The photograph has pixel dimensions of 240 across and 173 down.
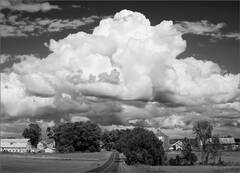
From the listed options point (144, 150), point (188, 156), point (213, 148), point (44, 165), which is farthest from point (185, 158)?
point (44, 165)

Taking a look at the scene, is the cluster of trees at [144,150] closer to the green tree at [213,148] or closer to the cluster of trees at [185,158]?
the cluster of trees at [185,158]

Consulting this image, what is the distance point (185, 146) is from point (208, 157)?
52.2 ft

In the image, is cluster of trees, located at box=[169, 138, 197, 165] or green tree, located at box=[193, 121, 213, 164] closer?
cluster of trees, located at box=[169, 138, 197, 165]

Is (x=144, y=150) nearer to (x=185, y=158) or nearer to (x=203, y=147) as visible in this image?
(x=185, y=158)

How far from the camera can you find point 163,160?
4737 inches

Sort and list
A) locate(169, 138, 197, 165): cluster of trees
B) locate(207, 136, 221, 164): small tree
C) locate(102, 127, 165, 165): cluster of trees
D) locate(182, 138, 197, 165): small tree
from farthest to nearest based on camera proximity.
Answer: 1. locate(207, 136, 221, 164): small tree
2. locate(182, 138, 197, 165): small tree
3. locate(169, 138, 197, 165): cluster of trees
4. locate(102, 127, 165, 165): cluster of trees

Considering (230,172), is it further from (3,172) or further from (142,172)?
(3,172)

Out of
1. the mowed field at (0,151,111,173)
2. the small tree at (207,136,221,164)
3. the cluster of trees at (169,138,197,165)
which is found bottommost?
the mowed field at (0,151,111,173)

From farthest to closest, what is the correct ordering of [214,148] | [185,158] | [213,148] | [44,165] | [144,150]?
1. [214,148]
2. [213,148]
3. [185,158]
4. [144,150]
5. [44,165]

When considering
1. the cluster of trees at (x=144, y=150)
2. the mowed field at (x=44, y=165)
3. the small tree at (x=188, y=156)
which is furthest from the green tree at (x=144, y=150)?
the mowed field at (x=44, y=165)

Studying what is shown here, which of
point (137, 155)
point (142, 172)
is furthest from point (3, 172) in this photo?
point (137, 155)

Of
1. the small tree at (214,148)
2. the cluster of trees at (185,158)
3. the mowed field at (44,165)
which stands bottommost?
the mowed field at (44,165)

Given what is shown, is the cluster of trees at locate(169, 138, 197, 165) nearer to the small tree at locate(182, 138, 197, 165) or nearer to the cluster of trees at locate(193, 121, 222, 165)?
the small tree at locate(182, 138, 197, 165)

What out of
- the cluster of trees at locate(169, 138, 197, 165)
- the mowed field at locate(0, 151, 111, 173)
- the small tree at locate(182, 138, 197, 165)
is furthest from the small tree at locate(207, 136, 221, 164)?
the mowed field at locate(0, 151, 111, 173)
